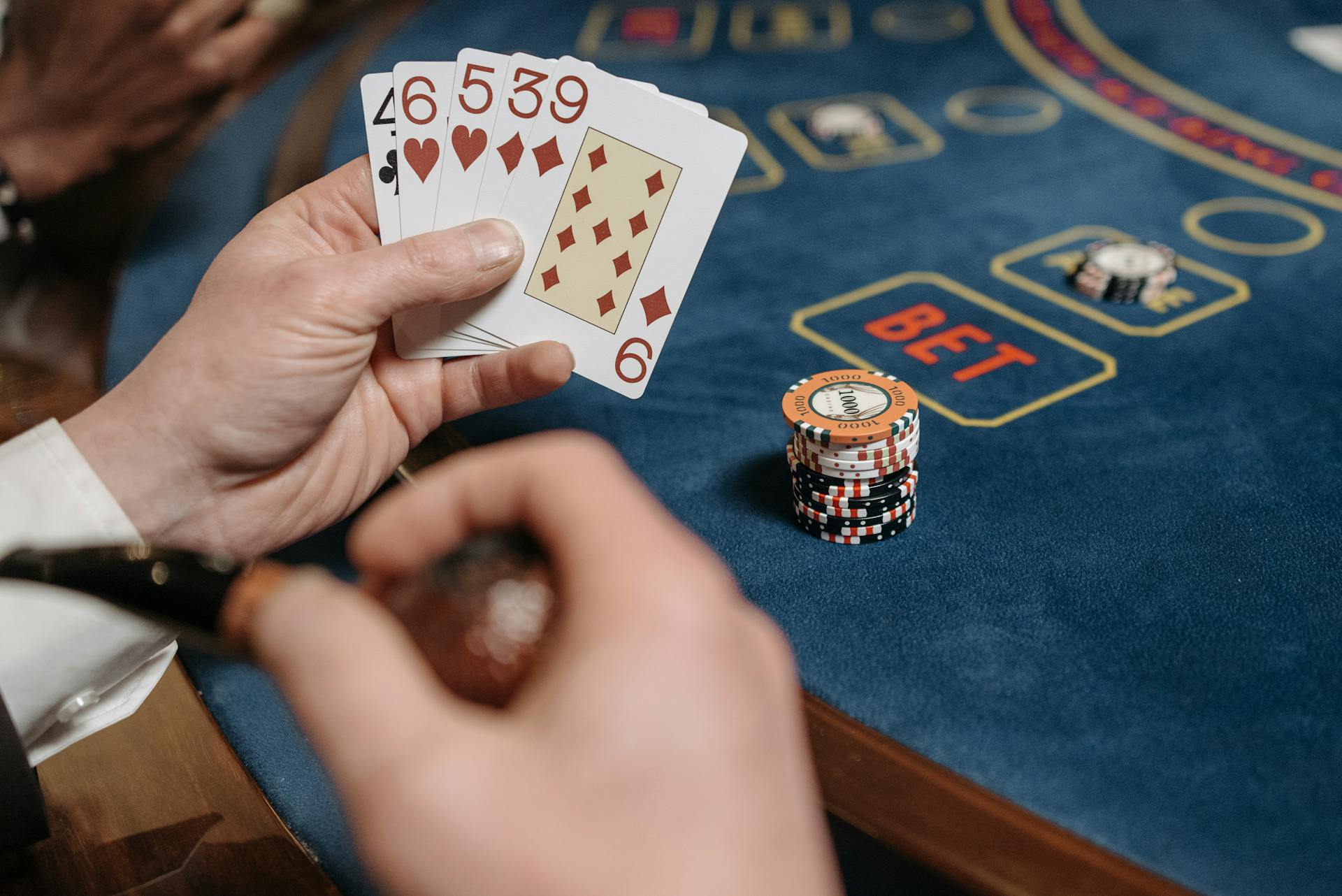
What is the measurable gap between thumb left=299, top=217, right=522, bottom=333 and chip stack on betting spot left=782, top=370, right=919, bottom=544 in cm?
47

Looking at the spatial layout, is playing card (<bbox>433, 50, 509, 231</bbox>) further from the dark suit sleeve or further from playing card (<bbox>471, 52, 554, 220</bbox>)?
the dark suit sleeve

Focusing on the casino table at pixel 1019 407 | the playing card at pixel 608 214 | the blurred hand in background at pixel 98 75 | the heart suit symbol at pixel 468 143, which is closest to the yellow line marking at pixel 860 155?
the casino table at pixel 1019 407

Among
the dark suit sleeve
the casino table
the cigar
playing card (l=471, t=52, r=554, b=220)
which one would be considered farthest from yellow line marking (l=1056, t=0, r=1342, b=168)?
the dark suit sleeve

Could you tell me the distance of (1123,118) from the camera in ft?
8.63

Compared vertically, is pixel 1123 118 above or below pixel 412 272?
below

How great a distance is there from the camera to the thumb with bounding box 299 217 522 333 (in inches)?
53.8

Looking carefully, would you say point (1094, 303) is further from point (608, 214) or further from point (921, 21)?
point (921, 21)

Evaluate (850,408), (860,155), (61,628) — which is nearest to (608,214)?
(850,408)

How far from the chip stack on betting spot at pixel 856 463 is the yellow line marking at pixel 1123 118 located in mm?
1352

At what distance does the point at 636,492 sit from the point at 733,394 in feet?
3.51

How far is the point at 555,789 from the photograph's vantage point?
24.1 inches

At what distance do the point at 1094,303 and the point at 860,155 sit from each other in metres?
0.79

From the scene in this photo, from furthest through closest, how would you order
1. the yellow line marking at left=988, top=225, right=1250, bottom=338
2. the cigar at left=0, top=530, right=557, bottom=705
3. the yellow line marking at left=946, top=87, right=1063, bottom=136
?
1. the yellow line marking at left=946, top=87, right=1063, bottom=136
2. the yellow line marking at left=988, top=225, right=1250, bottom=338
3. the cigar at left=0, top=530, right=557, bottom=705

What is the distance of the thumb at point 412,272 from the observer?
137 cm
